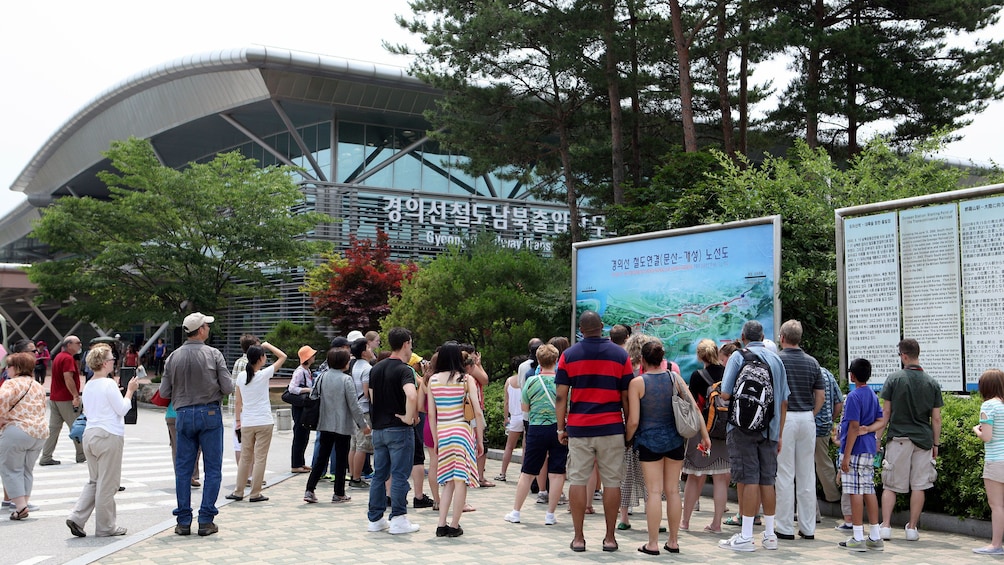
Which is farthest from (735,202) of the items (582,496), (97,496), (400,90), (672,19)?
(400,90)

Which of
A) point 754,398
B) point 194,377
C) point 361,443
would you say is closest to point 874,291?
point 754,398

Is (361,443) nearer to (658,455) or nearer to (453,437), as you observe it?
(453,437)

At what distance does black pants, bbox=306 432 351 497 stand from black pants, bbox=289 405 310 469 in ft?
3.93

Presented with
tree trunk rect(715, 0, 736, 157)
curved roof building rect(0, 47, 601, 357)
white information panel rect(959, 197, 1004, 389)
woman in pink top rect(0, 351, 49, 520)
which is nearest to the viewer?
woman in pink top rect(0, 351, 49, 520)

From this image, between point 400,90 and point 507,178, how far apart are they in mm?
10343

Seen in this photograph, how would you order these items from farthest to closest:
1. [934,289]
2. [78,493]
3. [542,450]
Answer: [78,493]
[934,289]
[542,450]

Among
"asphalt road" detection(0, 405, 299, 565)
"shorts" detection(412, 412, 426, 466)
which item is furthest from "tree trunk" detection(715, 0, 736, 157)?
"shorts" detection(412, 412, 426, 466)

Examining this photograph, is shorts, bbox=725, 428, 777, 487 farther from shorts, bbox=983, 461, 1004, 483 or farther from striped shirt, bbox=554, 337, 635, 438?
shorts, bbox=983, 461, 1004, 483

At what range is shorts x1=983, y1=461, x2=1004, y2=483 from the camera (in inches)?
284

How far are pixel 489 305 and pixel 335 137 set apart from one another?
19965 mm

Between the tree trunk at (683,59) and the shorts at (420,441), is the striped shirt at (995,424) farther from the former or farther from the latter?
the tree trunk at (683,59)

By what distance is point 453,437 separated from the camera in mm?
8055

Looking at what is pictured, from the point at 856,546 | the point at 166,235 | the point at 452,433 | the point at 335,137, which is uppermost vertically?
the point at 335,137

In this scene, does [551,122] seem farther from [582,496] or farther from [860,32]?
[582,496]
